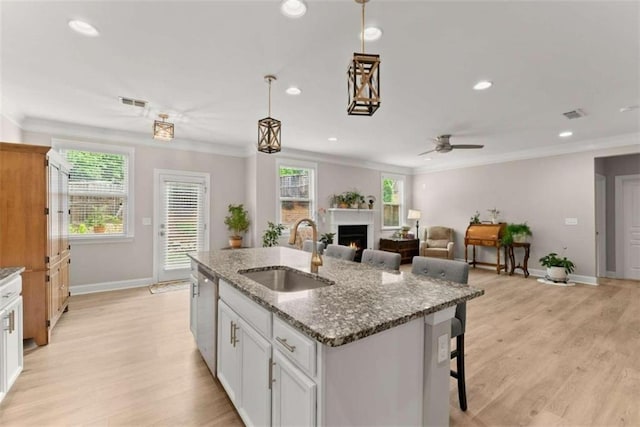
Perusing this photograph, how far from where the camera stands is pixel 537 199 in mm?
6230

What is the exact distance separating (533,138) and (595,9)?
3859mm

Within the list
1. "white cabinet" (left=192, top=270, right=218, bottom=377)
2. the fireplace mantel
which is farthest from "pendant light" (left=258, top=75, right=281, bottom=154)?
the fireplace mantel

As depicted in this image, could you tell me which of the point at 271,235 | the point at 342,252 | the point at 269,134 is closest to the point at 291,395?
the point at 342,252

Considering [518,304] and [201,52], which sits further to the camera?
[518,304]

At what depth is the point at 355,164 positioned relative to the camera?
7.37 m

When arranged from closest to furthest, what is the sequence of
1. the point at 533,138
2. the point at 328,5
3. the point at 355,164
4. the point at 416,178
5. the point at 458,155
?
the point at 328,5 → the point at 533,138 → the point at 458,155 → the point at 355,164 → the point at 416,178

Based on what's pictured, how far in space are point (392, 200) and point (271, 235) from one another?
403cm

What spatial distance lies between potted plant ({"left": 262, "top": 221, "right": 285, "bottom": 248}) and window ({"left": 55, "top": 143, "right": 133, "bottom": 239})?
7.52 feet

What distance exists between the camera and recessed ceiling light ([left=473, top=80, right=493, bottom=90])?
9.97 ft

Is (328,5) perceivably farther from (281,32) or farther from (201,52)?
(201,52)

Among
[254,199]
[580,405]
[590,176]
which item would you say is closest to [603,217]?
[590,176]

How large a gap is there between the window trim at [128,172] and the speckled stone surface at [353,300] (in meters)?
3.66

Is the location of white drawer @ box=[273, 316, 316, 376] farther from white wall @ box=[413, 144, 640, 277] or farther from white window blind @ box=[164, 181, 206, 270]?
white wall @ box=[413, 144, 640, 277]

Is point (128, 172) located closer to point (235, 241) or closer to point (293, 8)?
point (235, 241)
